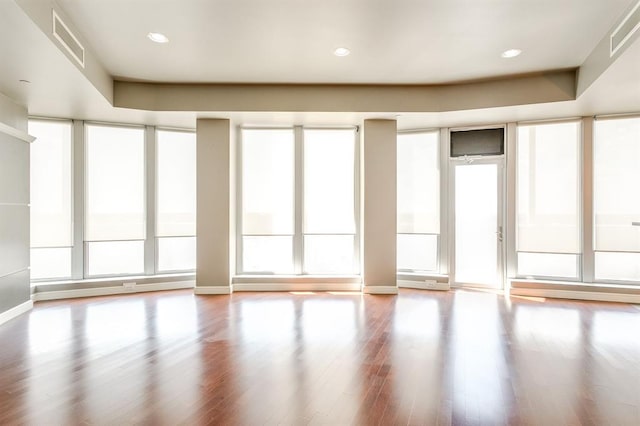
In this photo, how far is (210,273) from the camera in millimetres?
6340

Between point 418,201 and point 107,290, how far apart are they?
5.73 metres

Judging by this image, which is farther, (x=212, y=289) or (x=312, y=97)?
(x=212, y=289)

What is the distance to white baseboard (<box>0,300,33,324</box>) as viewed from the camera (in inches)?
182

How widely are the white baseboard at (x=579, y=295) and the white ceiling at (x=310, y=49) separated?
2.88 m

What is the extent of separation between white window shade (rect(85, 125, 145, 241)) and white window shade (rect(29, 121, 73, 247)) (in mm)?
296

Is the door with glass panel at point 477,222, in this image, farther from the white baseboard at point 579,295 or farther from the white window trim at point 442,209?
the white baseboard at point 579,295

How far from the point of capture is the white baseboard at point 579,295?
575 cm

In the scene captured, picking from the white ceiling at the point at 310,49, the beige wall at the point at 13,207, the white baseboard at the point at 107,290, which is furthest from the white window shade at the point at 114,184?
the beige wall at the point at 13,207

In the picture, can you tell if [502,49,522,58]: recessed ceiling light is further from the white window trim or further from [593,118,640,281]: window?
[593,118,640,281]: window

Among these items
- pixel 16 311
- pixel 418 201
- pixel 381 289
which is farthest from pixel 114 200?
pixel 418 201

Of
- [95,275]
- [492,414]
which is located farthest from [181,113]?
[492,414]

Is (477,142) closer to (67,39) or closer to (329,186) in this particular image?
(329,186)

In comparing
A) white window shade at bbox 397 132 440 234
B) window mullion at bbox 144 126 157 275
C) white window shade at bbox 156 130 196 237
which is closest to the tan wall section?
white window shade at bbox 156 130 196 237

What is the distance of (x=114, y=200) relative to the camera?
6426 millimetres
